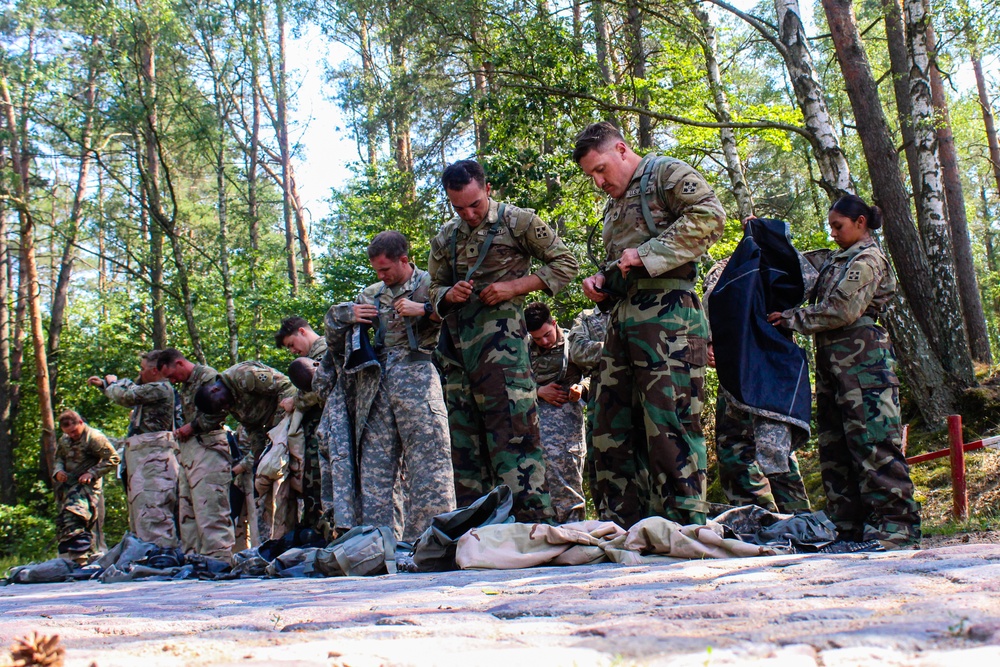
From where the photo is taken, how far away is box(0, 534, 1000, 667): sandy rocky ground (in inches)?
63.7

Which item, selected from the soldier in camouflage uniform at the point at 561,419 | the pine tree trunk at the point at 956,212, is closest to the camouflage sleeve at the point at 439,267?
the soldier in camouflage uniform at the point at 561,419

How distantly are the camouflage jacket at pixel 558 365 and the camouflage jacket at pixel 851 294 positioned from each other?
2401mm

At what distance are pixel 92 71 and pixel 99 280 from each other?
14.0 meters

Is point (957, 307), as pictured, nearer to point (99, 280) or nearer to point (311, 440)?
point (311, 440)

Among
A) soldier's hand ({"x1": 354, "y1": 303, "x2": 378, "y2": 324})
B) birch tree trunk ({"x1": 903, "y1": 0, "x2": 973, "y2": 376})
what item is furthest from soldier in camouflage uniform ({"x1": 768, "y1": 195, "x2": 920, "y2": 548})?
birch tree trunk ({"x1": 903, "y1": 0, "x2": 973, "y2": 376})

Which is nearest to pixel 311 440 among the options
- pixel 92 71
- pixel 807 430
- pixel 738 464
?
pixel 738 464

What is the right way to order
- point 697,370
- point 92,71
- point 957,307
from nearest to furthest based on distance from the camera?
point 697,370
point 957,307
point 92,71

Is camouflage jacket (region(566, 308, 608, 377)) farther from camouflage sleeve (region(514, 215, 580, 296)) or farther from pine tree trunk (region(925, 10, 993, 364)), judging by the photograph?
pine tree trunk (region(925, 10, 993, 364))

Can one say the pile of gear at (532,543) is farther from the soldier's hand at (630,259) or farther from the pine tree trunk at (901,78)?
the pine tree trunk at (901,78)

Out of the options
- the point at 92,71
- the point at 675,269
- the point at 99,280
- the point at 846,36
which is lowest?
the point at 675,269

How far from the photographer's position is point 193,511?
29.6 feet

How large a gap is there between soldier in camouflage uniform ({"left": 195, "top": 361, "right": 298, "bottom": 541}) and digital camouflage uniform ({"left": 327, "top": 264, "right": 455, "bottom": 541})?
175 centimetres

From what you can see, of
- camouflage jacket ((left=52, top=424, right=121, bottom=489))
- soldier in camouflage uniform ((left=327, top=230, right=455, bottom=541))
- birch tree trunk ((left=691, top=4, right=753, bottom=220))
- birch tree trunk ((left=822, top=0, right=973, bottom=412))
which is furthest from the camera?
birch tree trunk ((left=691, top=4, right=753, bottom=220))

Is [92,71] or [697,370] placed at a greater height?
[92,71]
